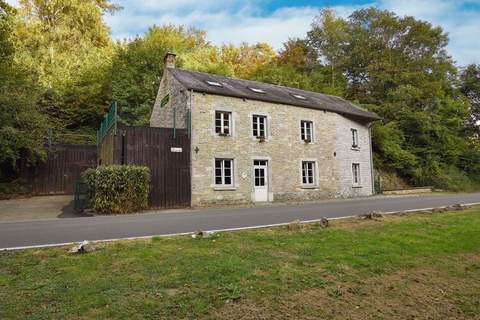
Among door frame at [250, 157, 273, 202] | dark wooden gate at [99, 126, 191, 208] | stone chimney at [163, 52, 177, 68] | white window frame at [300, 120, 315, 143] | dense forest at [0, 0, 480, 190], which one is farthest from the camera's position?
dense forest at [0, 0, 480, 190]

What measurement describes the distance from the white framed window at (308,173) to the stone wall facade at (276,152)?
0.69ft

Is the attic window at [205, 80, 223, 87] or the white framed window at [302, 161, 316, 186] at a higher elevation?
the attic window at [205, 80, 223, 87]

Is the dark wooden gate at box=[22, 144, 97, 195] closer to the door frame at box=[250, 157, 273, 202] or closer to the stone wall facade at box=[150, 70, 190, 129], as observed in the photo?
the stone wall facade at box=[150, 70, 190, 129]

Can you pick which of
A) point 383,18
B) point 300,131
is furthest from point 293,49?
point 300,131

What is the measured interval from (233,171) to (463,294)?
1191 centimetres

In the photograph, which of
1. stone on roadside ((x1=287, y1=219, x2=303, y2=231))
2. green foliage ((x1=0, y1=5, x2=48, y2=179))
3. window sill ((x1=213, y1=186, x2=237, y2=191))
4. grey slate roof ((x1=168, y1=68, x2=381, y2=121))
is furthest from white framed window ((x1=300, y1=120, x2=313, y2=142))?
green foliage ((x1=0, y1=5, x2=48, y2=179))

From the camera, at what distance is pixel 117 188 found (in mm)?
11289

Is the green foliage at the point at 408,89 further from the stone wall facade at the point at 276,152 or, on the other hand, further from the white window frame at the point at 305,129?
the white window frame at the point at 305,129

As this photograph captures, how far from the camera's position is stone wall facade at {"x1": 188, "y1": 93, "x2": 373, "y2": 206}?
47.2ft

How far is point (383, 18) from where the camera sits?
99.7 feet

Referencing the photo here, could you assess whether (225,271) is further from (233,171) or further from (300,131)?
(300,131)

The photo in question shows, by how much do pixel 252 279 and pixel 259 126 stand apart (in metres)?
12.8

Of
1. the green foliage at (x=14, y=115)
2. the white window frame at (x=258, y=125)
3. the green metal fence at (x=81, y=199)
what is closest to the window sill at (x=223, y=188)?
the white window frame at (x=258, y=125)

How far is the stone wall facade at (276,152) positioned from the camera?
47.2 ft
